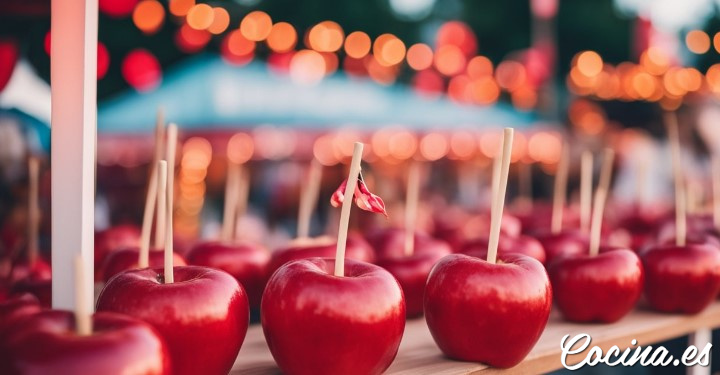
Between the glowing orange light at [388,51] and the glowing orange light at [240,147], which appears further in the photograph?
the glowing orange light at [388,51]

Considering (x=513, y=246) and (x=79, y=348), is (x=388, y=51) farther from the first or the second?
(x=79, y=348)

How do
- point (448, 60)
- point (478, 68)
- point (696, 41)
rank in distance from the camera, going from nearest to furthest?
point (448, 60)
point (478, 68)
point (696, 41)

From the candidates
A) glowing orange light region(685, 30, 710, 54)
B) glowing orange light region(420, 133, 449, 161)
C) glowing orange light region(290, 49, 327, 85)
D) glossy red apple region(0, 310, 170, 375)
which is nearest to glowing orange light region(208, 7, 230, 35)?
glowing orange light region(290, 49, 327, 85)

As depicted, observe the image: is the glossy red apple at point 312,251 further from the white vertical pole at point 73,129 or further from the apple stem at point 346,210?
the white vertical pole at point 73,129

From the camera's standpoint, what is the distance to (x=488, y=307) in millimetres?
1113

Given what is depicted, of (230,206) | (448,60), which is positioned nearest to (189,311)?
(230,206)

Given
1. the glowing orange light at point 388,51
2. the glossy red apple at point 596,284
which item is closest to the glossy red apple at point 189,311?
the glossy red apple at point 596,284

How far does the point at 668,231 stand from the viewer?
2.04 metres

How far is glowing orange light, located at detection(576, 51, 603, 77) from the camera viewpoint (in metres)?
10.3

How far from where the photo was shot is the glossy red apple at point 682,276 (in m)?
1.59

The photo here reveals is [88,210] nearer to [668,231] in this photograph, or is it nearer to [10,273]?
[10,273]

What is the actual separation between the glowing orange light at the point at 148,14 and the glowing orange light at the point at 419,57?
11.2ft

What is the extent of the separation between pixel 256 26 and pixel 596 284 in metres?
4.40

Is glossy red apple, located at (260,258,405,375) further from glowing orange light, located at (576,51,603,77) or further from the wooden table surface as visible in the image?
glowing orange light, located at (576,51,603,77)
